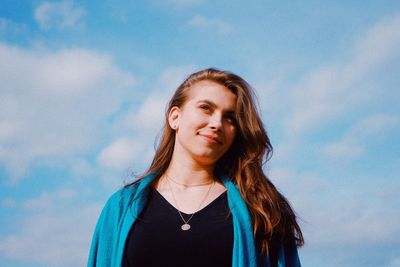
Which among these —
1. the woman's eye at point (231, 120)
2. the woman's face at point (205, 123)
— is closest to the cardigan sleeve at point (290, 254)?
the woman's face at point (205, 123)

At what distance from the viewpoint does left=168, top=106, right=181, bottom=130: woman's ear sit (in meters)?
4.36

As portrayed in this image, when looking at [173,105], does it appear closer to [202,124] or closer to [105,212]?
[202,124]

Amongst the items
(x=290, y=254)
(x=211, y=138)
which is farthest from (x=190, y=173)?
(x=290, y=254)

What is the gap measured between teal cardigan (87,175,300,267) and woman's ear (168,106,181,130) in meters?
0.43

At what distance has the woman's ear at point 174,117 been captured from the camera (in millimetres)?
4359

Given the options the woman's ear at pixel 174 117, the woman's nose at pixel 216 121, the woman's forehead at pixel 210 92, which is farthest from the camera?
the woman's ear at pixel 174 117

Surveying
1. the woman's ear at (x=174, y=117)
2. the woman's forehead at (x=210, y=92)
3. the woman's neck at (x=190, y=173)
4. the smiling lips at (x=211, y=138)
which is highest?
the woman's forehead at (x=210, y=92)

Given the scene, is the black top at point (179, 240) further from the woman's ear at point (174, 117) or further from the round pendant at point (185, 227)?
the woman's ear at point (174, 117)

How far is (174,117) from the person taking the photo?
14.4ft

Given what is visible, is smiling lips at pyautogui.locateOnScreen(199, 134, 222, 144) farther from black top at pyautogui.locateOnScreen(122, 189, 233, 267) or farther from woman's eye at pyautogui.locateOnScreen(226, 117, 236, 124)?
black top at pyautogui.locateOnScreen(122, 189, 233, 267)

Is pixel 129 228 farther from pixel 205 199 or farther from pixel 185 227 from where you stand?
pixel 205 199

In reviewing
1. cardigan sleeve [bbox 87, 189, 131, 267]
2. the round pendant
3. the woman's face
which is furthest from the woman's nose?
cardigan sleeve [bbox 87, 189, 131, 267]

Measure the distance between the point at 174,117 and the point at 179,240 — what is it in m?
0.96

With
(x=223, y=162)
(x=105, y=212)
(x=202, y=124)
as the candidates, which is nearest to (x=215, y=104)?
(x=202, y=124)
